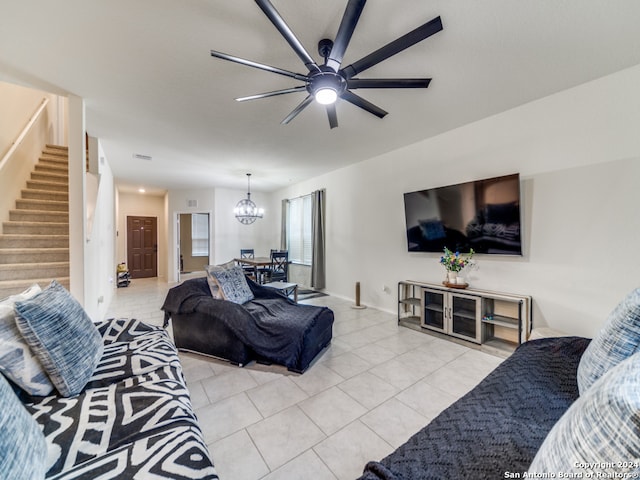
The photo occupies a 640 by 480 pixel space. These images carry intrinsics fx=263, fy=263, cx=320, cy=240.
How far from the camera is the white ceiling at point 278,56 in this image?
1704mm

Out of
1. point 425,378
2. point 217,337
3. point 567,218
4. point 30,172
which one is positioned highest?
point 30,172

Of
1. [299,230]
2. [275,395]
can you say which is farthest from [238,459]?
[299,230]

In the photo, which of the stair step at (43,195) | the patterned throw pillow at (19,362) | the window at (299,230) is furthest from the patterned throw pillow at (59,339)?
the window at (299,230)

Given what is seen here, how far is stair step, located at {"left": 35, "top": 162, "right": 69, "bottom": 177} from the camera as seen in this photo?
419 cm

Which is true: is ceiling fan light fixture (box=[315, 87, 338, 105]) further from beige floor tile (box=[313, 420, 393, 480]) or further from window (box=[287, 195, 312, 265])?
window (box=[287, 195, 312, 265])

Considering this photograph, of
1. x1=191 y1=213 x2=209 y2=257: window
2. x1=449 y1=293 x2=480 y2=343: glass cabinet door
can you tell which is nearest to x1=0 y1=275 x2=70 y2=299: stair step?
x1=449 y1=293 x2=480 y2=343: glass cabinet door

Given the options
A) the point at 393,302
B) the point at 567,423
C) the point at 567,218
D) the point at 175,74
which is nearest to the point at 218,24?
the point at 175,74

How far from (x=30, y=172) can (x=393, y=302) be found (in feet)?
19.6

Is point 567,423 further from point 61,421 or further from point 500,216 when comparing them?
point 500,216

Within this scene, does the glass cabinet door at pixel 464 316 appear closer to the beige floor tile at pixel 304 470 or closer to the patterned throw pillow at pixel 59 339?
the beige floor tile at pixel 304 470

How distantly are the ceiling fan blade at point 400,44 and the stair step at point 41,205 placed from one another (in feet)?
14.7

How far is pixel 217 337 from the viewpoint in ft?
8.69

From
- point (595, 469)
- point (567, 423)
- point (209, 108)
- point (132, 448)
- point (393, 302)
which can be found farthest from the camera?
point (393, 302)

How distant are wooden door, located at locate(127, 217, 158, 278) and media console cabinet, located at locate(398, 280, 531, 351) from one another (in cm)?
822
